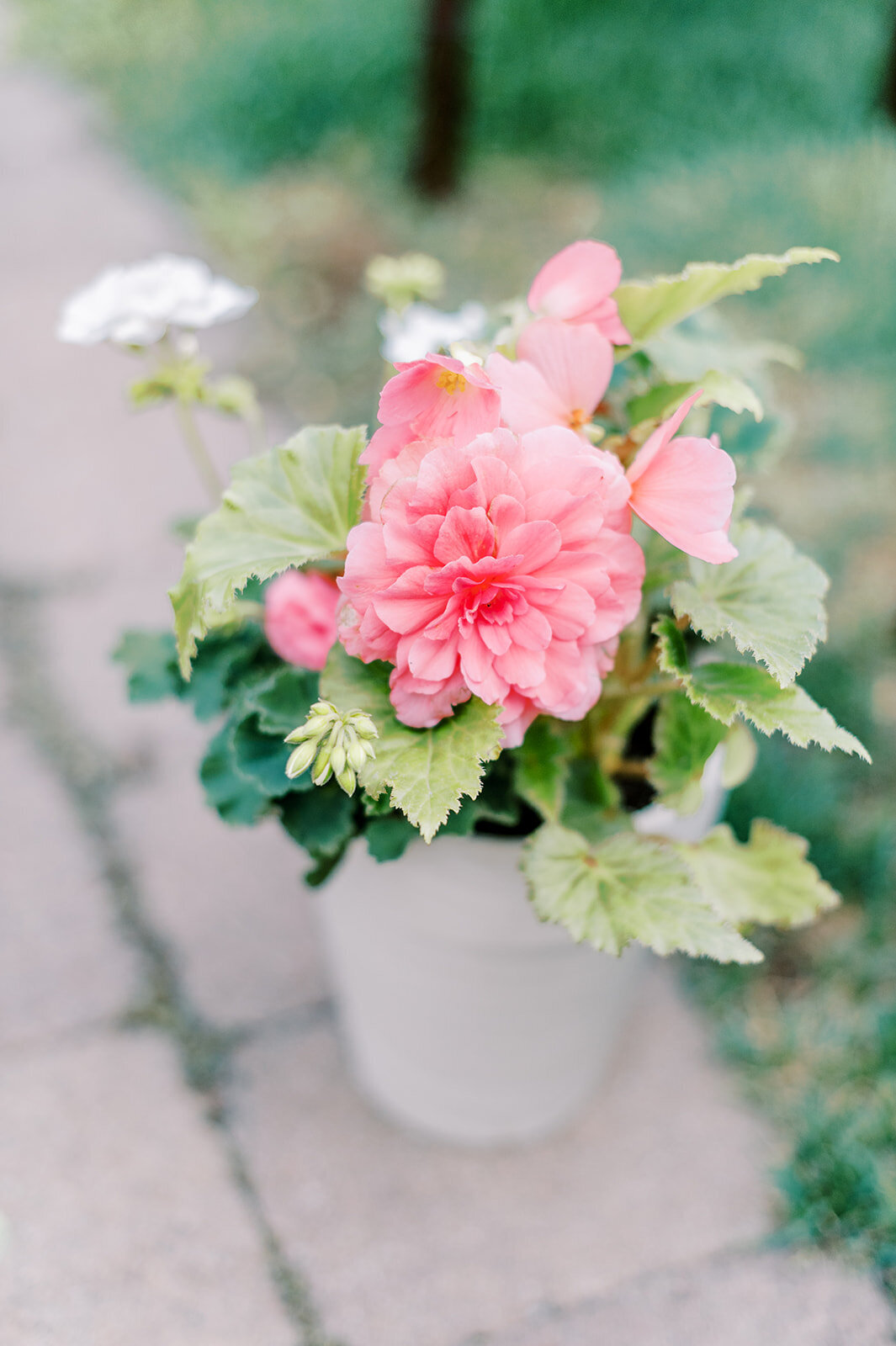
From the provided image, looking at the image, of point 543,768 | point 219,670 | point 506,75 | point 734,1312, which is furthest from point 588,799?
point 506,75

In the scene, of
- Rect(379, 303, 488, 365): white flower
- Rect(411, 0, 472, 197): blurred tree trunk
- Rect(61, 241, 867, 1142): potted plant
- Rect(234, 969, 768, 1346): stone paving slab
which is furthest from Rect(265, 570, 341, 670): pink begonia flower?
Rect(411, 0, 472, 197): blurred tree trunk

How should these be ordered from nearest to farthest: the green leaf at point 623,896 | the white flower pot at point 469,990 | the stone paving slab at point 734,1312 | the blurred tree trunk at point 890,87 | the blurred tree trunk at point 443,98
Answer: the green leaf at point 623,896 → the white flower pot at point 469,990 → the stone paving slab at point 734,1312 → the blurred tree trunk at point 443,98 → the blurred tree trunk at point 890,87

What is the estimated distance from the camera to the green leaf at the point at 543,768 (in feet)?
2.80

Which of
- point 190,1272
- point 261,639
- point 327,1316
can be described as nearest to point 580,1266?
point 327,1316

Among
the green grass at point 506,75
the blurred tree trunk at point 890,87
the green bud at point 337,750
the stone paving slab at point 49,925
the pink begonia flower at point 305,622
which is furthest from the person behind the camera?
the green grass at point 506,75

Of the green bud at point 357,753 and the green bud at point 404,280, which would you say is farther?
the green bud at point 404,280

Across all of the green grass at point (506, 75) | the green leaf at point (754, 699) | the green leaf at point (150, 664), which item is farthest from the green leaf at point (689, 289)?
the green grass at point (506, 75)

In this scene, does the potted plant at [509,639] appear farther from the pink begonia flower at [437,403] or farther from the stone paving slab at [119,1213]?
the stone paving slab at [119,1213]

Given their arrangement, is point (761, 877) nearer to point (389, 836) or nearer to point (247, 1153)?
point (389, 836)

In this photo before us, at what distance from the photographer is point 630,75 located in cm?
350

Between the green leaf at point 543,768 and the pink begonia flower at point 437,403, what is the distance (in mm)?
253

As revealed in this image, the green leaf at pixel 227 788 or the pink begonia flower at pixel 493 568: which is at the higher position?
the pink begonia flower at pixel 493 568

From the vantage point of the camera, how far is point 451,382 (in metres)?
0.70

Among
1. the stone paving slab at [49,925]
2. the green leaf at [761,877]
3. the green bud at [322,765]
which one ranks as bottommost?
the stone paving slab at [49,925]
